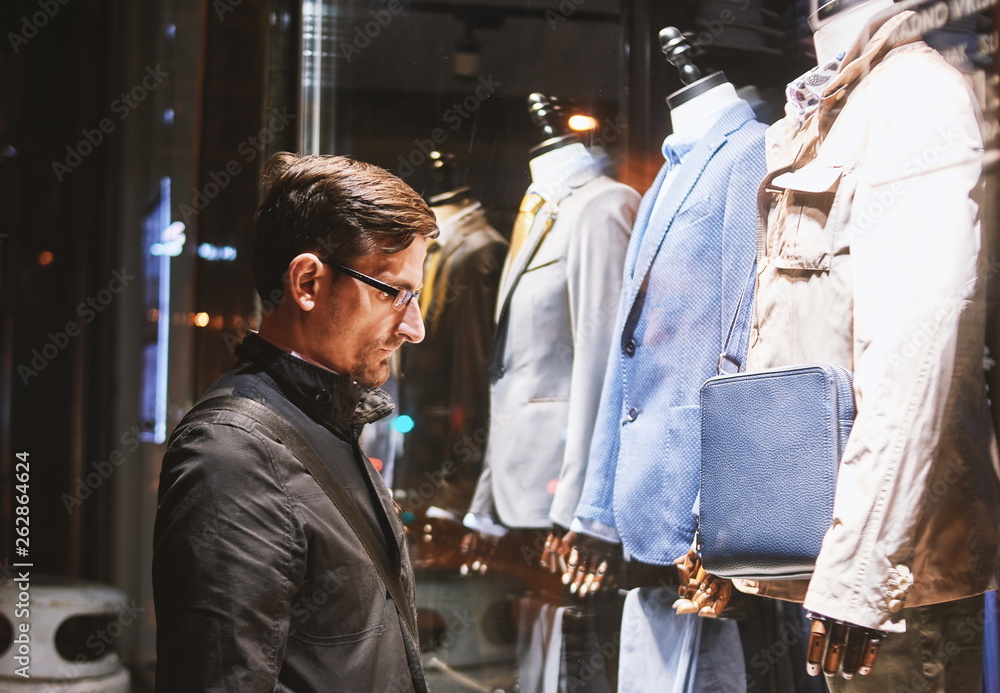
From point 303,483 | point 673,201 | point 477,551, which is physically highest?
point 673,201

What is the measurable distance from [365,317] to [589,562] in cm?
104

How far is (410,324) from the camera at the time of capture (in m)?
1.65

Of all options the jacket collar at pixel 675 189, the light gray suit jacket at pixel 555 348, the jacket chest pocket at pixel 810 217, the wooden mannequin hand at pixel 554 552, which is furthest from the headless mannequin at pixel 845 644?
the wooden mannequin hand at pixel 554 552

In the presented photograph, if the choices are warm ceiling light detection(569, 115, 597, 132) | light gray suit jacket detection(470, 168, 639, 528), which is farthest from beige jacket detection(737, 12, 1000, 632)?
warm ceiling light detection(569, 115, 597, 132)

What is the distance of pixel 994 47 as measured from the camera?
4.38ft

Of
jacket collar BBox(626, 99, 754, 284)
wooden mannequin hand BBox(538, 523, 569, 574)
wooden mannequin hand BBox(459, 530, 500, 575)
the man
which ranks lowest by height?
wooden mannequin hand BBox(459, 530, 500, 575)

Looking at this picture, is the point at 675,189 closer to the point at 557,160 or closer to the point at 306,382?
the point at 557,160

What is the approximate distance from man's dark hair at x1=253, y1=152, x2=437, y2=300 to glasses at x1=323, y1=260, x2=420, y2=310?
0.05 ft

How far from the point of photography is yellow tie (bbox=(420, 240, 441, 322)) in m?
3.17

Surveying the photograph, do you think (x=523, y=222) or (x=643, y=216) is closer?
(x=643, y=216)

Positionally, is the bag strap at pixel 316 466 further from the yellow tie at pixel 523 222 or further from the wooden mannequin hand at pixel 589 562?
the yellow tie at pixel 523 222

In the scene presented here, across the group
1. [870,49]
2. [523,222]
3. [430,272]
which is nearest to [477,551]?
[430,272]

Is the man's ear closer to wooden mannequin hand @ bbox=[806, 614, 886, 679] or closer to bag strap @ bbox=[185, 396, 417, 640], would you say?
bag strap @ bbox=[185, 396, 417, 640]

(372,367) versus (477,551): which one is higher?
(372,367)
